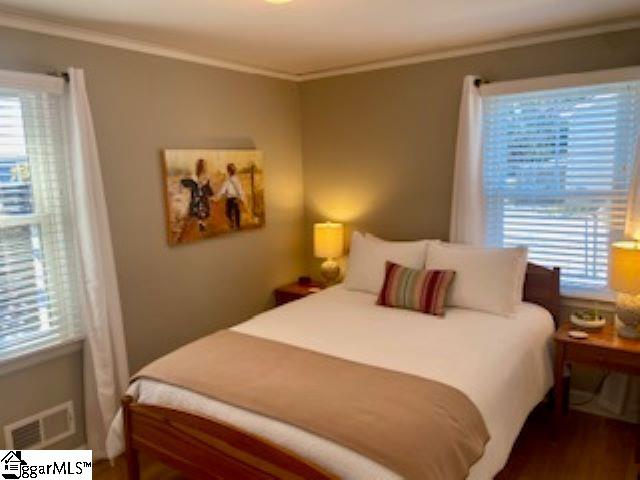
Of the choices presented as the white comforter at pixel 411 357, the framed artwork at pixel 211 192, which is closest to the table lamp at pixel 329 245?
the framed artwork at pixel 211 192

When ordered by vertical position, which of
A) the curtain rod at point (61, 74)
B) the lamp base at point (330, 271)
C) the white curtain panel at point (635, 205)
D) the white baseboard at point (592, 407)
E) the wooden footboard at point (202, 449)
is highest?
the curtain rod at point (61, 74)

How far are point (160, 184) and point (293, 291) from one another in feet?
4.44

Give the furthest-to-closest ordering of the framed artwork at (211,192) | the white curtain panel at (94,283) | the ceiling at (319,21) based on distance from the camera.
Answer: the framed artwork at (211,192) < the white curtain panel at (94,283) < the ceiling at (319,21)

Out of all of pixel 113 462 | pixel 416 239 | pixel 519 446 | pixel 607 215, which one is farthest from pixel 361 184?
pixel 113 462

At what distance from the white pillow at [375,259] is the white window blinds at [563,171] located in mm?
541

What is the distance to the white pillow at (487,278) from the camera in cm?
277

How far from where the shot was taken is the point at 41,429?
2.54m

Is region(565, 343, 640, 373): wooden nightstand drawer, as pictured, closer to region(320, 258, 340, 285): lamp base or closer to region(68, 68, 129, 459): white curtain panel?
region(320, 258, 340, 285): lamp base

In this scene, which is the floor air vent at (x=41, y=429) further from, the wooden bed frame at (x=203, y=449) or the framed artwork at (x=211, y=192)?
the framed artwork at (x=211, y=192)

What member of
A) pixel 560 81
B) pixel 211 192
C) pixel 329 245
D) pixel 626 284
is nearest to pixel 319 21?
pixel 211 192

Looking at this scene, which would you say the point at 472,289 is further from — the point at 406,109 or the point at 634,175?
the point at 406,109

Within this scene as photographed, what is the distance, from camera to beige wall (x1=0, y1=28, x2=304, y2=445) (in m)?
2.57

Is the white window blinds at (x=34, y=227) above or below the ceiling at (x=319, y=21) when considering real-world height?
below

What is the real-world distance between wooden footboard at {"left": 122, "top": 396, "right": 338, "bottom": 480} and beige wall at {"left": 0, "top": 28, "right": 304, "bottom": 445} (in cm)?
77
